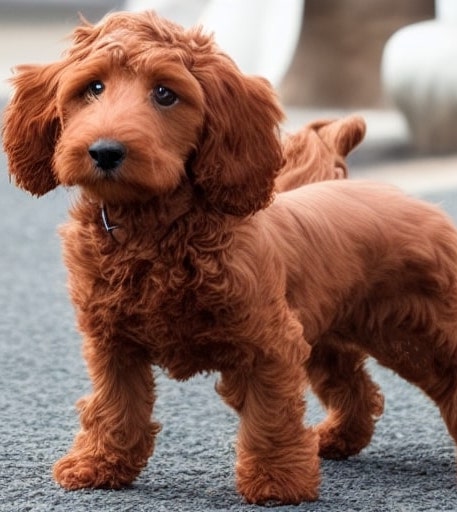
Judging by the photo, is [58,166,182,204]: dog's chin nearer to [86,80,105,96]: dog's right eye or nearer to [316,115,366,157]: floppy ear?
[86,80,105,96]: dog's right eye

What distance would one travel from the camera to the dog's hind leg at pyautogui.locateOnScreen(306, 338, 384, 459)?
4.65m

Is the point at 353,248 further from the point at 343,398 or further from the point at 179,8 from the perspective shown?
the point at 179,8

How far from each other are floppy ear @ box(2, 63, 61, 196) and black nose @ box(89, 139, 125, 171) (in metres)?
0.36

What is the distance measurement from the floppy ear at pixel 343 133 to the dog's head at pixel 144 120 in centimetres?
93

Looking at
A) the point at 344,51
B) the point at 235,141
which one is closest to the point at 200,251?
the point at 235,141

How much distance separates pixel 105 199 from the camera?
3.67 m

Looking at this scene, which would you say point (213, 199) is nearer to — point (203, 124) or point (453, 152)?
point (203, 124)

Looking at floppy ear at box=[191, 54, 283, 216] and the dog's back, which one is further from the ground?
floppy ear at box=[191, 54, 283, 216]

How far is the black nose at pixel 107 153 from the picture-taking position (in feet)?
11.5

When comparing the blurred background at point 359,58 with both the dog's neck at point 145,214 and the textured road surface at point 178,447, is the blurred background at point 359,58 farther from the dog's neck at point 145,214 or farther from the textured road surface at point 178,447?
the dog's neck at point 145,214

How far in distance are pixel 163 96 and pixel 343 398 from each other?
1.45 metres

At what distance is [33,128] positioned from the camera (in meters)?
3.88

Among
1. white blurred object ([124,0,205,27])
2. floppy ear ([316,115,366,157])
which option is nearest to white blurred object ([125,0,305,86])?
white blurred object ([124,0,205,27])

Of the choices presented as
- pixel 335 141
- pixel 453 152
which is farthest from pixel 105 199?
pixel 453 152
